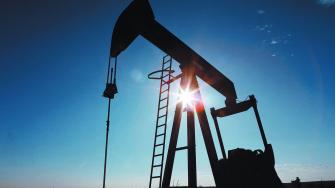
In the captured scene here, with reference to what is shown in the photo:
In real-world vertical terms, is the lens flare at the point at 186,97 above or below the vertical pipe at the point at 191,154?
above

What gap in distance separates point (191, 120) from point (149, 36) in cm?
229

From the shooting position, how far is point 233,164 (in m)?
5.54

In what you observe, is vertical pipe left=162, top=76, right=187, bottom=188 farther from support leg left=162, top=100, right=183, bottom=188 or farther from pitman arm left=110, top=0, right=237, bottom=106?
pitman arm left=110, top=0, right=237, bottom=106

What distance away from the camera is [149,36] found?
19.3 ft

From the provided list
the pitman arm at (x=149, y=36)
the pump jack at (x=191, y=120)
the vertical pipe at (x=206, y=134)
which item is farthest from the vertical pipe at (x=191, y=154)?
the pitman arm at (x=149, y=36)

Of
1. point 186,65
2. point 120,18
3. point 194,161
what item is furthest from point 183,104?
point 120,18

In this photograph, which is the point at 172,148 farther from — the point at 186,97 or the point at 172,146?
the point at 186,97

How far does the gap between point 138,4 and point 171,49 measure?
135cm

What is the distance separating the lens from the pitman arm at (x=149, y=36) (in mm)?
5517

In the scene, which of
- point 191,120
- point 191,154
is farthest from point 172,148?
point 191,120

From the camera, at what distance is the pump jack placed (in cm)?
542

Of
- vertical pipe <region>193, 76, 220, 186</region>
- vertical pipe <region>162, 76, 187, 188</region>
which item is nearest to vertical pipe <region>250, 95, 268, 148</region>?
vertical pipe <region>193, 76, 220, 186</region>

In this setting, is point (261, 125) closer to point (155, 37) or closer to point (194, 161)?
point (194, 161)

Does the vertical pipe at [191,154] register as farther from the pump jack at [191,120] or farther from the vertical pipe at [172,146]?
the vertical pipe at [172,146]
